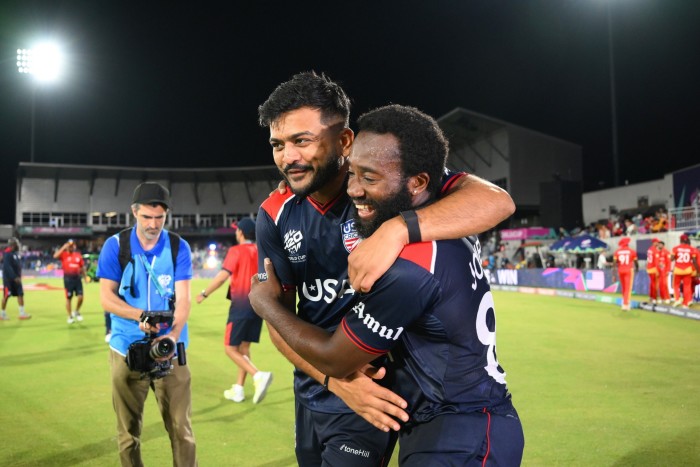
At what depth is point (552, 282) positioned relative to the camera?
28.0m

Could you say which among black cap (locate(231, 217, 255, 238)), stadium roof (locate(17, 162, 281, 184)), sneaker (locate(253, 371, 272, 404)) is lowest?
sneaker (locate(253, 371, 272, 404))

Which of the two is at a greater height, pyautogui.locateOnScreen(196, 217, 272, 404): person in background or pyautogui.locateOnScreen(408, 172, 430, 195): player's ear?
pyautogui.locateOnScreen(408, 172, 430, 195): player's ear

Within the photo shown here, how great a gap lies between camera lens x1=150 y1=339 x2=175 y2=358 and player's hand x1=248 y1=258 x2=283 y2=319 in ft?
5.39

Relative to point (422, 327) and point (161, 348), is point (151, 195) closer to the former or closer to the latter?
point (161, 348)

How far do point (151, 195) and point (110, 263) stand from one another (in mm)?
633

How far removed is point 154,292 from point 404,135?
325 cm

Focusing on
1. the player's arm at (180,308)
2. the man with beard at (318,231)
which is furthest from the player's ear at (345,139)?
the player's arm at (180,308)

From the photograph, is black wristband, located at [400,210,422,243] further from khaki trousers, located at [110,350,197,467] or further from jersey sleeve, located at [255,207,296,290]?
khaki trousers, located at [110,350,197,467]

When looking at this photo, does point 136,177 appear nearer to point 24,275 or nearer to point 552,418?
point 24,275

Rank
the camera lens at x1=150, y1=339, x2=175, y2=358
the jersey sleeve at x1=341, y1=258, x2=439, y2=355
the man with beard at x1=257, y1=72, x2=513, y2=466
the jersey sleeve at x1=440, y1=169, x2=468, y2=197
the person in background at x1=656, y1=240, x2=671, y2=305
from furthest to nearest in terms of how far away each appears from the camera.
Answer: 1. the person in background at x1=656, y1=240, x2=671, y2=305
2. the camera lens at x1=150, y1=339, x2=175, y2=358
3. the man with beard at x1=257, y1=72, x2=513, y2=466
4. the jersey sleeve at x1=440, y1=169, x2=468, y2=197
5. the jersey sleeve at x1=341, y1=258, x2=439, y2=355

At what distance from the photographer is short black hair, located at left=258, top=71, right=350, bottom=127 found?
2686 millimetres

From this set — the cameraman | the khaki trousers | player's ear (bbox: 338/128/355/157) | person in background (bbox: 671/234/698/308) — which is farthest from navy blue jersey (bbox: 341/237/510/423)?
person in background (bbox: 671/234/698/308)

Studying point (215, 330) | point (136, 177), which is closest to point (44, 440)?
point (215, 330)

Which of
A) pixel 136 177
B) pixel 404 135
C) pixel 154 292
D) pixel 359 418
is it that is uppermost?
pixel 136 177
